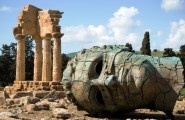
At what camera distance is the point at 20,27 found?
3481cm

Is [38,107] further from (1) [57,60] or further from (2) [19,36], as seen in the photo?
(2) [19,36]

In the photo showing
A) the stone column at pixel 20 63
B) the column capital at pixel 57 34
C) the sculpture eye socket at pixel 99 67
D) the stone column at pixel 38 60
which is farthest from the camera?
the stone column at pixel 38 60

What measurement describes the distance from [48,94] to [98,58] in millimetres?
10825

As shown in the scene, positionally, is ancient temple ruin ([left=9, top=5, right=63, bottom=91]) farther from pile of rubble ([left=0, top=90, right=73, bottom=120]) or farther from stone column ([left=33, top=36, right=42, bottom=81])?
pile of rubble ([left=0, top=90, right=73, bottom=120])

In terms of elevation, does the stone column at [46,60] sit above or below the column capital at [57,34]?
below

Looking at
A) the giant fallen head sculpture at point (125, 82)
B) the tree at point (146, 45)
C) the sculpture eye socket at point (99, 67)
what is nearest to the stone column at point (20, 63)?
the tree at point (146, 45)

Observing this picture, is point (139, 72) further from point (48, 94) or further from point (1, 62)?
point (1, 62)

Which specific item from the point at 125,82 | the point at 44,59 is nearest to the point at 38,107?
the point at 125,82

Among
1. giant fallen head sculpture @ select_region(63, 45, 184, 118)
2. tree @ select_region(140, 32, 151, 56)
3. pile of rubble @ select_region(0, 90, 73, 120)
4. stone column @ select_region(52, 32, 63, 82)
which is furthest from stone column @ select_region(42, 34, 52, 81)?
giant fallen head sculpture @ select_region(63, 45, 184, 118)

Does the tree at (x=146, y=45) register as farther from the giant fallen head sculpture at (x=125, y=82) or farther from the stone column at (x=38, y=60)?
the giant fallen head sculpture at (x=125, y=82)

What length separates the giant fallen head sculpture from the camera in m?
13.7

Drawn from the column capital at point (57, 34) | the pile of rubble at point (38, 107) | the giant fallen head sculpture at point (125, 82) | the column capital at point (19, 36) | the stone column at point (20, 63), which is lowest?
the pile of rubble at point (38, 107)

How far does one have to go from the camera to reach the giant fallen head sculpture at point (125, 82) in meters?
13.7

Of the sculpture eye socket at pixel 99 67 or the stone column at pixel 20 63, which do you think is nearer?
the sculpture eye socket at pixel 99 67
